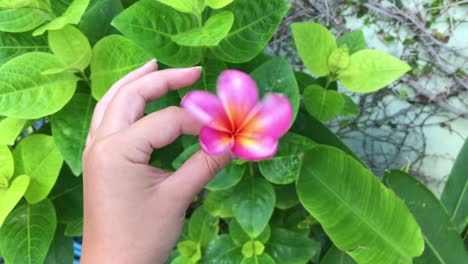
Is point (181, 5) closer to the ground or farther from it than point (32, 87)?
farther from it

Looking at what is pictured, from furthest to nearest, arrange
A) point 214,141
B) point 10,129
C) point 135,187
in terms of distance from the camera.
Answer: point 10,129 → point 135,187 → point 214,141

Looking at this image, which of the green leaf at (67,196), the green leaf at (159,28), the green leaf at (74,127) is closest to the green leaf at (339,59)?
the green leaf at (159,28)

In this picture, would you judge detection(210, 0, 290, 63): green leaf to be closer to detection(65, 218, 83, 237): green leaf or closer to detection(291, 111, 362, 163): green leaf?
detection(291, 111, 362, 163): green leaf

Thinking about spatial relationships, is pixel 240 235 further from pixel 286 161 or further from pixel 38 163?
pixel 38 163

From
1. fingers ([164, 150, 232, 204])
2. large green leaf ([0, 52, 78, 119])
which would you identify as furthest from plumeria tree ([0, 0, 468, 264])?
fingers ([164, 150, 232, 204])

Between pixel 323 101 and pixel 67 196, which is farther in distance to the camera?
pixel 67 196

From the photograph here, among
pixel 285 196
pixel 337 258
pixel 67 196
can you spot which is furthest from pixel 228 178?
pixel 67 196

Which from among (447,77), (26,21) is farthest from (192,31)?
(447,77)

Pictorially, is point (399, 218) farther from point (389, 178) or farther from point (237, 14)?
point (237, 14)
